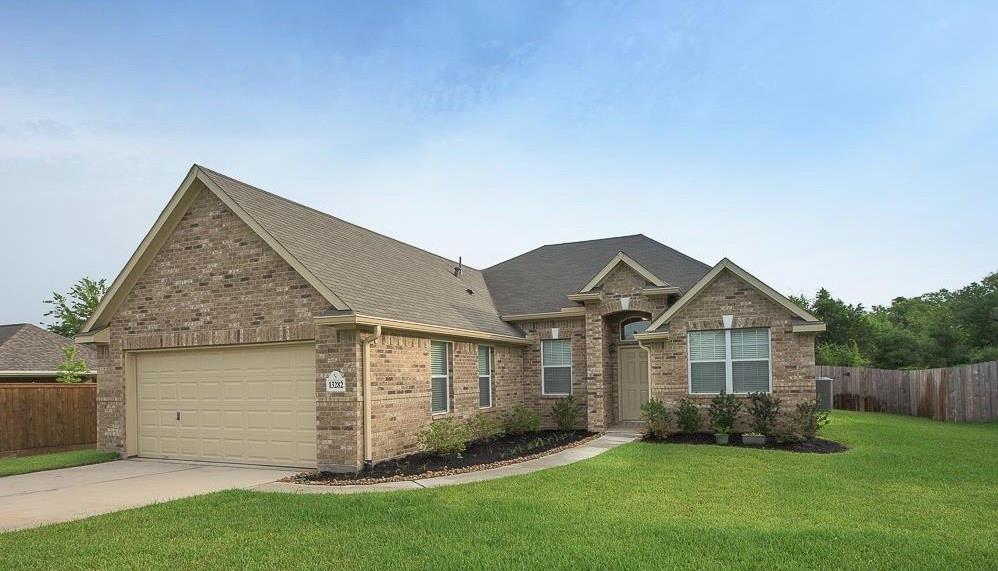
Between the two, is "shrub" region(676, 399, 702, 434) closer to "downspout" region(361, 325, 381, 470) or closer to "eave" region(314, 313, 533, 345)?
"eave" region(314, 313, 533, 345)

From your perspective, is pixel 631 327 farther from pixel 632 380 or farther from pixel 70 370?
pixel 70 370

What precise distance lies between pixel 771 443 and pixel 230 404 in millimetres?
11499

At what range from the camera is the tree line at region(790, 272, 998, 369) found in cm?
3791

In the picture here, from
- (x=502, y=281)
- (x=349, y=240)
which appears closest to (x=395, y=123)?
(x=349, y=240)

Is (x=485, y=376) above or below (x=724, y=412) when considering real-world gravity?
above

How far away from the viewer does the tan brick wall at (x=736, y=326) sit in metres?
15.7

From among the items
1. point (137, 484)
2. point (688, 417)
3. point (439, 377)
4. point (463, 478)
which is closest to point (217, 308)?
point (137, 484)

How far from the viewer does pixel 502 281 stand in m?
22.7

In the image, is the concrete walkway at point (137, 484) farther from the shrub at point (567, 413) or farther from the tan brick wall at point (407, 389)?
the shrub at point (567, 413)

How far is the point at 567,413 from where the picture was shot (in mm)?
18422

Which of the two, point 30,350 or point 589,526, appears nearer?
point 589,526

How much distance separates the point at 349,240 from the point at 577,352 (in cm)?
702

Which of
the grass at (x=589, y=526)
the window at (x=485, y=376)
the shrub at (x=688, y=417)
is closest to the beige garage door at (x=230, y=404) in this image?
the grass at (x=589, y=526)

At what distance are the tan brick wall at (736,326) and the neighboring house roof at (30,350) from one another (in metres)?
17.6
